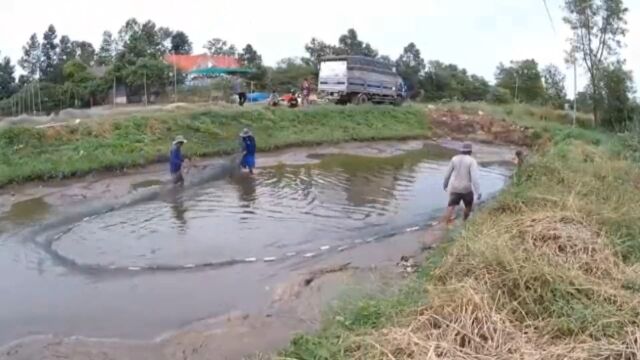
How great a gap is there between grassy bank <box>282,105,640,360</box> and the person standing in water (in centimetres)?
1014

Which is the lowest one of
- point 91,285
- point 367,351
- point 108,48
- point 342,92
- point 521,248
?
point 91,285

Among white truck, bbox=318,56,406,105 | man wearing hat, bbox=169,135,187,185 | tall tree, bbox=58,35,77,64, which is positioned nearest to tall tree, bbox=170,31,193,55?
tall tree, bbox=58,35,77,64

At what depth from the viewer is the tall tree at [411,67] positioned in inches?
2339

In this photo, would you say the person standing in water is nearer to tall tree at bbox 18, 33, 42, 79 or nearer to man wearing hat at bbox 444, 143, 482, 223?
man wearing hat at bbox 444, 143, 482, 223

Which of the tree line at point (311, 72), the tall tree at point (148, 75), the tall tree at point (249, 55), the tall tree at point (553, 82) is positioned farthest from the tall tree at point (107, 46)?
the tall tree at point (553, 82)

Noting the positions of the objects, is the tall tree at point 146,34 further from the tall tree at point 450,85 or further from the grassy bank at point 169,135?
the grassy bank at point 169,135

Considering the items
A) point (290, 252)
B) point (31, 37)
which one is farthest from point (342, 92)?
point (31, 37)

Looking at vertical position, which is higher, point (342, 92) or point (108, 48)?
point (108, 48)

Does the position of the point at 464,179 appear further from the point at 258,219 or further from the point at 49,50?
the point at 49,50

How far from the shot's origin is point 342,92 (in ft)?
112

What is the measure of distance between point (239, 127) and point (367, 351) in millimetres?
20865

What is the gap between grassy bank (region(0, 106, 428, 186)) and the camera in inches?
722

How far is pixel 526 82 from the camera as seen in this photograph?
54844mm

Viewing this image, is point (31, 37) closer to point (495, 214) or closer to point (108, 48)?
point (108, 48)
